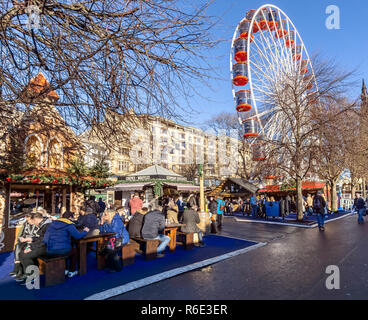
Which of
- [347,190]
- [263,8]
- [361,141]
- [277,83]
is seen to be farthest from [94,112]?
[347,190]

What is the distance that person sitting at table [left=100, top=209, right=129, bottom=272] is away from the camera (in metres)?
6.11

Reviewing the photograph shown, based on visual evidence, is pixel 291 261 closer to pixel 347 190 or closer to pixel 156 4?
pixel 156 4

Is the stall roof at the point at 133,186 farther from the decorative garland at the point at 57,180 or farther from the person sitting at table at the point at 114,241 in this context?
the person sitting at table at the point at 114,241

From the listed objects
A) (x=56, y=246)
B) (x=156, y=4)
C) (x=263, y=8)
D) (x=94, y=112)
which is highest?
(x=263, y=8)

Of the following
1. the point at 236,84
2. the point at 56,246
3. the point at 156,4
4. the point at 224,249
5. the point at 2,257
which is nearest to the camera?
the point at 156,4

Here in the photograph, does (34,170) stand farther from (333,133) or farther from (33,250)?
(333,133)

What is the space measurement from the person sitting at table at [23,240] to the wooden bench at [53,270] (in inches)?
25.8

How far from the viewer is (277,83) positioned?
21.1 meters

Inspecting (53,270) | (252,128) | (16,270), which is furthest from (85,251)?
(252,128)

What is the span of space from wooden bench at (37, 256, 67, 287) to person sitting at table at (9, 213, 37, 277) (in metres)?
0.66

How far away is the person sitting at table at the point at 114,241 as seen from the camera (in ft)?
20.0

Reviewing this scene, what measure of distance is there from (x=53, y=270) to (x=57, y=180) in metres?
6.41
